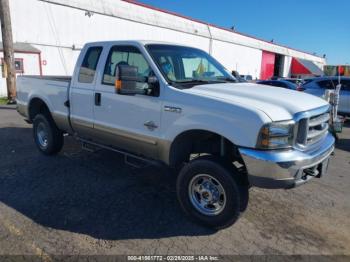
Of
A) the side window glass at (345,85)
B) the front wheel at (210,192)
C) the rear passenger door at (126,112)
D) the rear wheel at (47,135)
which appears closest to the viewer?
the front wheel at (210,192)

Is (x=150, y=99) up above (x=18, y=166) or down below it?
above

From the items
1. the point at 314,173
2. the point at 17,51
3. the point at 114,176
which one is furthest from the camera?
the point at 17,51

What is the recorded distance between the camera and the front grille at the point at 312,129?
3256 millimetres

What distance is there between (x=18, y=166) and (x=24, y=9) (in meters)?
13.0

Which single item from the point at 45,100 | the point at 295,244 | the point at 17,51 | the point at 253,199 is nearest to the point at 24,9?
the point at 17,51

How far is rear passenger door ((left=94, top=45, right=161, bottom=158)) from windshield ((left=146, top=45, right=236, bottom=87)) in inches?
8.6

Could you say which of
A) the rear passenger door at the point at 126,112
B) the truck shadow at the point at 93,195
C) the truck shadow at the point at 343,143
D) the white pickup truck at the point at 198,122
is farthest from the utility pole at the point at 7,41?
the truck shadow at the point at 343,143

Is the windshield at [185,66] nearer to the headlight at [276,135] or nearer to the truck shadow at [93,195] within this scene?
the headlight at [276,135]

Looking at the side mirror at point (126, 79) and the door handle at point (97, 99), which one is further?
the door handle at point (97, 99)

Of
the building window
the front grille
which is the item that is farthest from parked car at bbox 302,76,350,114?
the building window

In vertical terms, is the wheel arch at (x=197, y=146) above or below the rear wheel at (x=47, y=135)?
above

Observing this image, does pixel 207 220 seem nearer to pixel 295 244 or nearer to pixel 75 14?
pixel 295 244

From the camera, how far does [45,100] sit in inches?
227

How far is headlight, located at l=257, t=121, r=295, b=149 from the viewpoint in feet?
10.00
